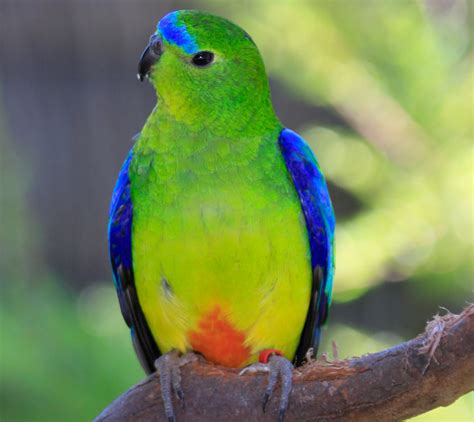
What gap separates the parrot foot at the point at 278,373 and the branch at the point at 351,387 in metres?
0.02

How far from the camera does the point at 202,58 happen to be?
7.75 feet

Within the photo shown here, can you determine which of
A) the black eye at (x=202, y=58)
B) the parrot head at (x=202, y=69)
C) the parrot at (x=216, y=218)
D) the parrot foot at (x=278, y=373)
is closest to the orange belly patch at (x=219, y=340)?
the parrot at (x=216, y=218)

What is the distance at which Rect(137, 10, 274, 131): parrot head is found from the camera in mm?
2332

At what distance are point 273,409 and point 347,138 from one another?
1.37 meters

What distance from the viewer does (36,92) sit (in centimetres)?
468

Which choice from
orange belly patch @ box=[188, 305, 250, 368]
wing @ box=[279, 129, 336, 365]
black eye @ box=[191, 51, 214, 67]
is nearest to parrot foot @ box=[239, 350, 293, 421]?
orange belly patch @ box=[188, 305, 250, 368]

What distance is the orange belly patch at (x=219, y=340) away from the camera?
234cm

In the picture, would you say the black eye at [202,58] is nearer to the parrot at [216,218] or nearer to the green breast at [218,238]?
the parrot at [216,218]

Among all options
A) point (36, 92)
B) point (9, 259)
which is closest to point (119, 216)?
point (9, 259)

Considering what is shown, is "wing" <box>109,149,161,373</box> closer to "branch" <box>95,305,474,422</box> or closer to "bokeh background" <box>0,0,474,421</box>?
"branch" <box>95,305,474,422</box>

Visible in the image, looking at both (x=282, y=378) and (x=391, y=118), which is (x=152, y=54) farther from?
(x=391, y=118)

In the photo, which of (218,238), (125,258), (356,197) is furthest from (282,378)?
(356,197)

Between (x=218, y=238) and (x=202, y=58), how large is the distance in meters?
0.50

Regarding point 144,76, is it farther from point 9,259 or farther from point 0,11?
point 0,11
